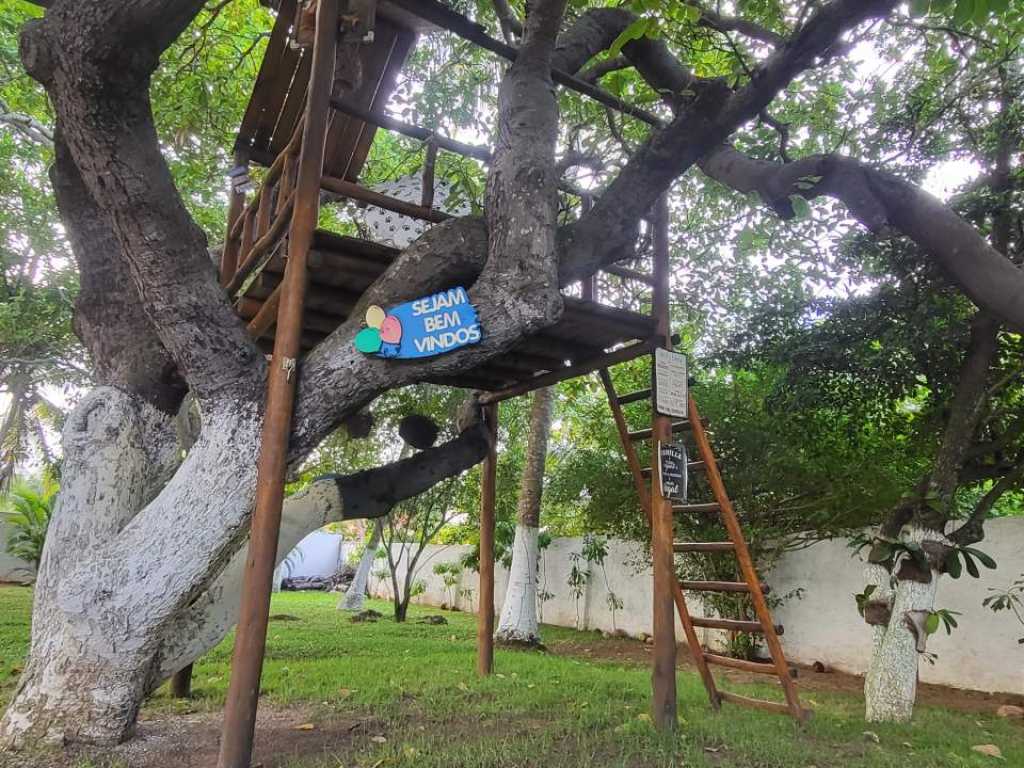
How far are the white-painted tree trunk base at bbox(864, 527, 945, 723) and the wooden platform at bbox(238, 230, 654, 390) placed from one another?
2407mm

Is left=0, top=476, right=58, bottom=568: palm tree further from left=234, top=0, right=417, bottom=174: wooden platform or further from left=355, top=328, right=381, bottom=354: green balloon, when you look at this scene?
left=355, top=328, right=381, bottom=354: green balloon

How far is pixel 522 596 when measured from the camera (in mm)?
8953

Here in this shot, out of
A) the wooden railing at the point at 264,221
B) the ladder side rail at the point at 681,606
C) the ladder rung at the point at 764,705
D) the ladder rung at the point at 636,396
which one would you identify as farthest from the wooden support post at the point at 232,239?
the ladder rung at the point at 764,705

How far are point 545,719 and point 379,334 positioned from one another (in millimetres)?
2617

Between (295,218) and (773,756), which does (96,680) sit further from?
(773,756)

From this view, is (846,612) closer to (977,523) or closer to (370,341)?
(977,523)

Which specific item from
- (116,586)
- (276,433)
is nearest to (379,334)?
(276,433)

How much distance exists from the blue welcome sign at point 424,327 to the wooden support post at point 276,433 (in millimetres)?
383

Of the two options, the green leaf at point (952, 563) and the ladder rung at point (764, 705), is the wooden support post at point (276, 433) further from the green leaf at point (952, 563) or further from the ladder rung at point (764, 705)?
the green leaf at point (952, 563)

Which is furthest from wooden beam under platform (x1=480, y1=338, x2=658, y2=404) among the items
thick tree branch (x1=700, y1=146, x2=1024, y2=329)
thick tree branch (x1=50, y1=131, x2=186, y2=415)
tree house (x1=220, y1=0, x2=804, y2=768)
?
thick tree branch (x1=50, y1=131, x2=186, y2=415)

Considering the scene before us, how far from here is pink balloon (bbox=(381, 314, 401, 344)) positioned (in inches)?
130

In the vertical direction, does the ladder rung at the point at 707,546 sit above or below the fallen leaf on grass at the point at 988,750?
above

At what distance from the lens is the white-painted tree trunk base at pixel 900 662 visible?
442 cm

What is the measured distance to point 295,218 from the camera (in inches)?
134
